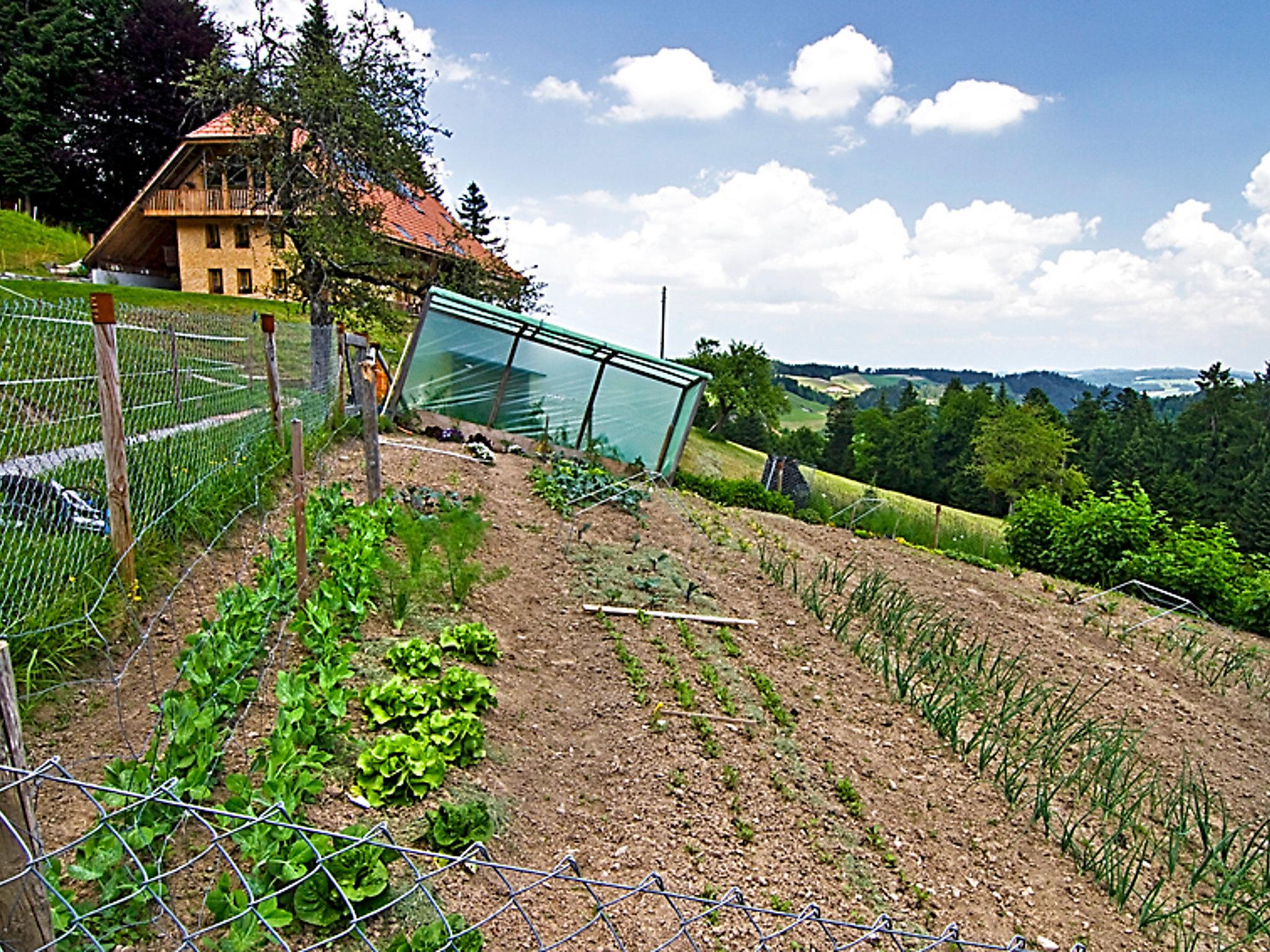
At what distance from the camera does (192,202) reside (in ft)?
74.9

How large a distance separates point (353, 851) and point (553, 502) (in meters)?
6.10

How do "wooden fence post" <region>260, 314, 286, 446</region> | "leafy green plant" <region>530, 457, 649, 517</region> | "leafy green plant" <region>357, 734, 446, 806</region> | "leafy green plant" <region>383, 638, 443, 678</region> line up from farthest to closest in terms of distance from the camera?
1. "leafy green plant" <region>530, 457, 649, 517</region>
2. "wooden fence post" <region>260, 314, 286, 446</region>
3. "leafy green plant" <region>383, 638, 443, 678</region>
4. "leafy green plant" <region>357, 734, 446, 806</region>

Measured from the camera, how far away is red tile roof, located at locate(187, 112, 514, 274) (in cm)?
1226

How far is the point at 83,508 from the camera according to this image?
3527mm

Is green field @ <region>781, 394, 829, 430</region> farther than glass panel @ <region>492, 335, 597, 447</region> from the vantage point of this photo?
Yes

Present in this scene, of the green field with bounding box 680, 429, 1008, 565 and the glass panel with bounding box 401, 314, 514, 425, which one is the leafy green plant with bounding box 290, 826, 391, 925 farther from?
the glass panel with bounding box 401, 314, 514, 425

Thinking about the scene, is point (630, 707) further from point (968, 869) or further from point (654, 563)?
point (654, 563)

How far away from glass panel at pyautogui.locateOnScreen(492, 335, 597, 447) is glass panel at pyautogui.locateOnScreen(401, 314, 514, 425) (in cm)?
25

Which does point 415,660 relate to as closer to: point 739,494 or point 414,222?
point 739,494

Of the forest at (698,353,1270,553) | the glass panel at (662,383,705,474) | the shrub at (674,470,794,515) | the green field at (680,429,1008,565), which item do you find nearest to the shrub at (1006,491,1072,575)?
the green field at (680,429,1008,565)

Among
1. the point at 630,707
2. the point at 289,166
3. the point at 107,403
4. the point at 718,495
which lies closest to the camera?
the point at 107,403

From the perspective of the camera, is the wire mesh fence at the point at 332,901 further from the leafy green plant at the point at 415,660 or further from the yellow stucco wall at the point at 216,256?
the yellow stucco wall at the point at 216,256

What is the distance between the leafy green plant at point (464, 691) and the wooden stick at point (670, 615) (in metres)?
1.75

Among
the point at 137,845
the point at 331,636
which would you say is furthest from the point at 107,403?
the point at 137,845
